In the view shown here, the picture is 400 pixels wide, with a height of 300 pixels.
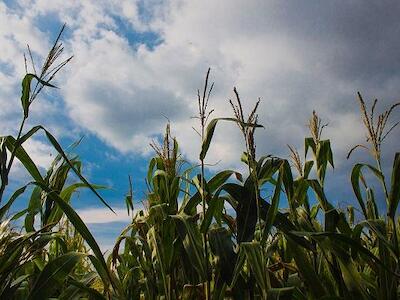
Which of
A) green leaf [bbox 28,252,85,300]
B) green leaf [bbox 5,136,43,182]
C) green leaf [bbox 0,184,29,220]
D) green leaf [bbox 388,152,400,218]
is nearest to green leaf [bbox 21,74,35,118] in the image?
green leaf [bbox 5,136,43,182]

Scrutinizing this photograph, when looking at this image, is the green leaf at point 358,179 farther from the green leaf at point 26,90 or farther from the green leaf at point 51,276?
the green leaf at point 26,90

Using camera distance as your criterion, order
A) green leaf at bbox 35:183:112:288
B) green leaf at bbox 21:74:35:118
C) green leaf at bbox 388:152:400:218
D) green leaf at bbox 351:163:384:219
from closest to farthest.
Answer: green leaf at bbox 35:183:112:288 < green leaf at bbox 21:74:35:118 < green leaf at bbox 388:152:400:218 < green leaf at bbox 351:163:384:219

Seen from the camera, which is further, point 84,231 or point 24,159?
point 24,159

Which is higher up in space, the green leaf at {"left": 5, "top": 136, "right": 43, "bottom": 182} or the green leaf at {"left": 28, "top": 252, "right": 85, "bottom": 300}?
the green leaf at {"left": 5, "top": 136, "right": 43, "bottom": 182}

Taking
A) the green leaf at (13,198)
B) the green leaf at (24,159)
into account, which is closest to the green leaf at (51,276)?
the green leaf at (13,198)

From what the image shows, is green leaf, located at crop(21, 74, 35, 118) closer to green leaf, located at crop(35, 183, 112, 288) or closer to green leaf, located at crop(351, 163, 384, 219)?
green leaf, located at crop(35, 183, 112, 288)

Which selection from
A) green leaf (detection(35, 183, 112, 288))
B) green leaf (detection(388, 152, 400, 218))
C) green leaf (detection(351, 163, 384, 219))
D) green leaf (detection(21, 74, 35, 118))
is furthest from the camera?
green leaf (detection(351, 163, 384, 219))

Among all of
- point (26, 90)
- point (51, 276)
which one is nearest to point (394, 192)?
point (51, 276)

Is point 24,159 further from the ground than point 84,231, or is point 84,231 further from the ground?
point 24,159

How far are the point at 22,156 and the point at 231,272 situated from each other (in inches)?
48.0

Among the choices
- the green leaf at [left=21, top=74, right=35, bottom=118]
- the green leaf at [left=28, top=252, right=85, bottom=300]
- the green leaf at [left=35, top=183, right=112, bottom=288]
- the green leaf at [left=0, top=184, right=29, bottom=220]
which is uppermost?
the green leaf at [left=21, top=74, right=35, bottom=118]

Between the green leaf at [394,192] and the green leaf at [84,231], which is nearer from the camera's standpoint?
the green leaf at [84,231]

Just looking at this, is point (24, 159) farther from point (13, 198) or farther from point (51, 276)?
point (51, 276)

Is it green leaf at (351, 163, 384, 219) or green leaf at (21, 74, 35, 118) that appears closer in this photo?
green leaf at (21, 74, 35, 118)
